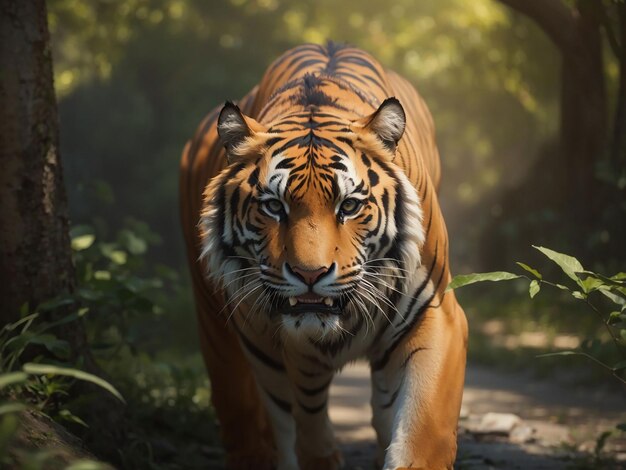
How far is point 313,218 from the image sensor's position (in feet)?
10.5

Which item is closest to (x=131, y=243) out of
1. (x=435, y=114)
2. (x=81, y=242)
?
(x=81, y=242)

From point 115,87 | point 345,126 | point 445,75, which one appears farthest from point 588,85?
point 445,75

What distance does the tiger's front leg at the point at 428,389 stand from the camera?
132 inches

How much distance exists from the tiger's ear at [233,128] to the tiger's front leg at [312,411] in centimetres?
82

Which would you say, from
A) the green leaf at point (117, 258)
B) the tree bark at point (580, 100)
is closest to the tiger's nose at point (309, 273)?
the green leaf at point (117, 258)

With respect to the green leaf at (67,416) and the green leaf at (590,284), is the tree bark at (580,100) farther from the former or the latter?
the green leaf at (67,416)

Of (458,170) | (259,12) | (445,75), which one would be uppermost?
(259,12)

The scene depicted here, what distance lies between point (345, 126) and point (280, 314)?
69cm

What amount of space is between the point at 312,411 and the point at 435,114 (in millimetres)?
20052

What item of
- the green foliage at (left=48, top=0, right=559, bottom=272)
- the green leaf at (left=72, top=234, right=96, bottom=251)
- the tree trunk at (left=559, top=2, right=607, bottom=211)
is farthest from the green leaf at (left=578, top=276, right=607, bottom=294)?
the green foliage at (left=48, top=0, right=559, bottom=272)

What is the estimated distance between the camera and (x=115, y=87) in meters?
13.1

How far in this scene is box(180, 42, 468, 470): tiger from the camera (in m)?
3.26

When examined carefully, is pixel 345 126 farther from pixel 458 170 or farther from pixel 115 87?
pixel 458 170

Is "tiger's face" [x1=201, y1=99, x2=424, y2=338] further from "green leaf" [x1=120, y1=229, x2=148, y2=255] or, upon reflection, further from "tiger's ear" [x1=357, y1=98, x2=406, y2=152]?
"green leaf" [x1=120, y1=229, x2=148, y2=255]
